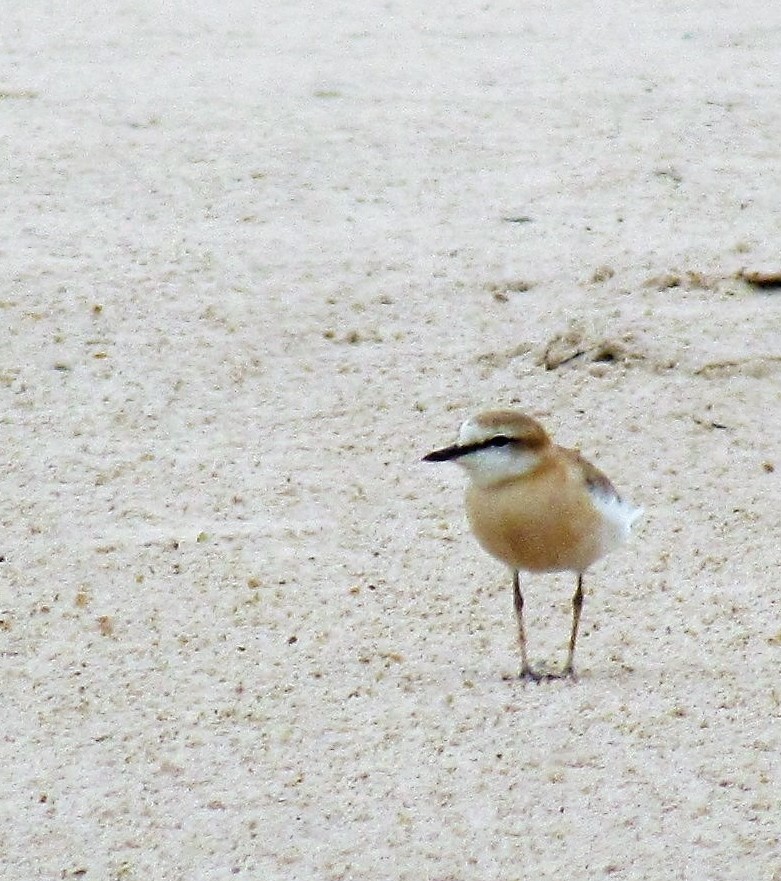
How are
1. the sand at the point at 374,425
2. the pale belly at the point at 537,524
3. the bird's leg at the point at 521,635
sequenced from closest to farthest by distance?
the sand at the point at 374,425
the pale belly at the point at 537,524
the bird's leg at the point at 521,635

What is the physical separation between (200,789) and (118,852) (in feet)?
0.74

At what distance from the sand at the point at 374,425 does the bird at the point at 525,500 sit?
0.29 metres

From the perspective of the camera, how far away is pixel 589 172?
20.5 feet

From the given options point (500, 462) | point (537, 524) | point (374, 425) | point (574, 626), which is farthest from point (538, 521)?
point (374, 425)


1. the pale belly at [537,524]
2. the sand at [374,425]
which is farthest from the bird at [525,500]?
the sand at [374,425]

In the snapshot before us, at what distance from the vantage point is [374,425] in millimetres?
4973

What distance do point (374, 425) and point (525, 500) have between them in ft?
4.22

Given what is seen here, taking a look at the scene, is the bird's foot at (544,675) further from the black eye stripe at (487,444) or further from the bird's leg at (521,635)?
the black eye stripe at (487,444)

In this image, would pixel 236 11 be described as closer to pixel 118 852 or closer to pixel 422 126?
pixel 422 126

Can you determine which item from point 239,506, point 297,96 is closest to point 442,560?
point 239,506

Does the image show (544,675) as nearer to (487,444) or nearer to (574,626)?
(574,626)

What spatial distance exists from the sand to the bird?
0.96ft

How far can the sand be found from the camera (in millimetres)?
3529

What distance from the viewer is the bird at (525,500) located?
3740 mm
